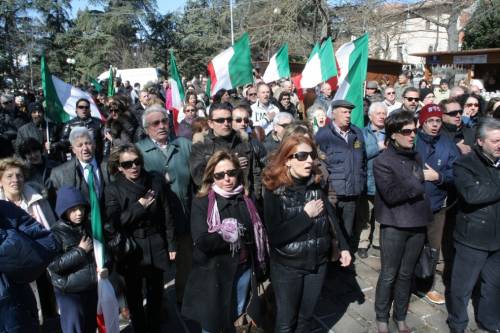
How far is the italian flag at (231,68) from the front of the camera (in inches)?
257

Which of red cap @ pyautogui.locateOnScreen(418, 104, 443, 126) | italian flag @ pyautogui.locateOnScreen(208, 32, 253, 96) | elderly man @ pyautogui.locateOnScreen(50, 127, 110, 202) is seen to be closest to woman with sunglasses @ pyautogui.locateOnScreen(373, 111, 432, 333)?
red cap @ pyautogui.locateOnScreen(418, 104, 443, 126)

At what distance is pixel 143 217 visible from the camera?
3.46 metres

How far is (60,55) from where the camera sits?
4288cm

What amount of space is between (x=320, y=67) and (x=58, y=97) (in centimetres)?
408

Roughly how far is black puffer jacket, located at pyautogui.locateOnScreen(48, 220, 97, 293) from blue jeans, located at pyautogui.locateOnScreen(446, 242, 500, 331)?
2.84m

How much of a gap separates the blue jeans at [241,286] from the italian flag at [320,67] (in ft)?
15.2

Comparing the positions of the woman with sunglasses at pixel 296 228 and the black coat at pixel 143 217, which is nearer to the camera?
the woman with sunglasses at pixel 296 228

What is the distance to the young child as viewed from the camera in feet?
10.1

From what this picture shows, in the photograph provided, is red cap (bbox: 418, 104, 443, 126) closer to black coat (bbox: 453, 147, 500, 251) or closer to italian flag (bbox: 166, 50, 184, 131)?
black coat (bbox: 453, 147, 500, 251)

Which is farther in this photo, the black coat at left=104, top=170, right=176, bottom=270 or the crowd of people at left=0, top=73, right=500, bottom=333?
the black coat at left=104, top=170, right=176, bottom=270

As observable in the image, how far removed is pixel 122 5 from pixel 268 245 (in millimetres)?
43148

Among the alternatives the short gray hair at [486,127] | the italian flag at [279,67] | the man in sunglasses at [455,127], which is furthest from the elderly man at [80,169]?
the italian flag at [279,67]

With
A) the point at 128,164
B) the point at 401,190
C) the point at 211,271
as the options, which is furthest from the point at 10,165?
the point at 401,190

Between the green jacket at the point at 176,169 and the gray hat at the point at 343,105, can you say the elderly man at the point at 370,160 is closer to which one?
the gray hat at the point at 343,105
